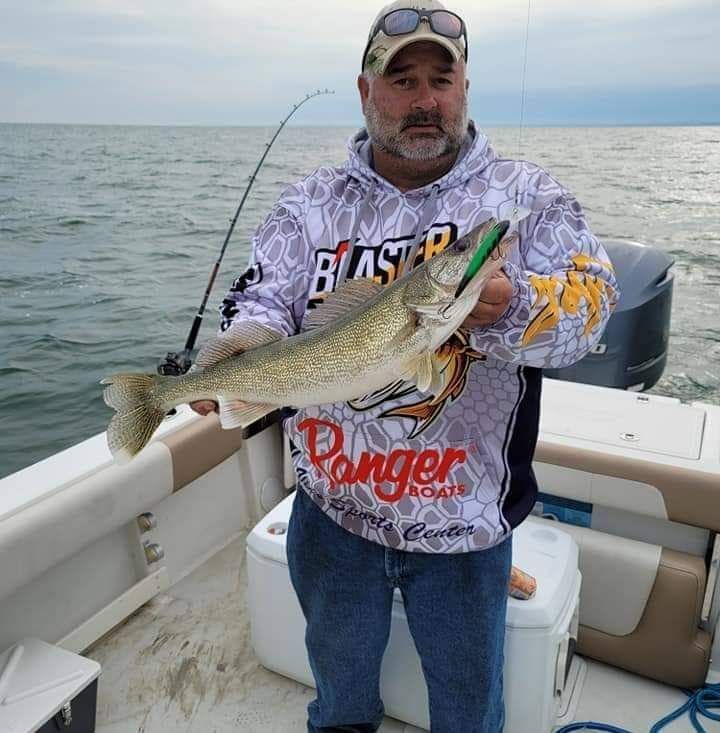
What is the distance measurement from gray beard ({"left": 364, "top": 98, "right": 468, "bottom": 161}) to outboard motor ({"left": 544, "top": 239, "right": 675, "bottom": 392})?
8.93 feet

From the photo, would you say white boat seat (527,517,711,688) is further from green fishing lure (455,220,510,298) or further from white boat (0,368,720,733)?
green fishing lure (455,220,510,298)

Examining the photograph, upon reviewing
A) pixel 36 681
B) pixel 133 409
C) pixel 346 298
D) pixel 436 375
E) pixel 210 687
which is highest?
pixel 346 298

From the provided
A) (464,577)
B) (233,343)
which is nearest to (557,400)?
(464,577)

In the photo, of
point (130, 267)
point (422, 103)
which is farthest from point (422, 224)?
point (130, 267)

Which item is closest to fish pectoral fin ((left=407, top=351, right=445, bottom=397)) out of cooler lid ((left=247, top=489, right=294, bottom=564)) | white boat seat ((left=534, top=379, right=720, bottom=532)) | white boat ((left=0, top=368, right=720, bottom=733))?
cooler lid ((left=247, top=489, right=294, bottom=564))

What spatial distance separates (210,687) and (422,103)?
96.1 inches

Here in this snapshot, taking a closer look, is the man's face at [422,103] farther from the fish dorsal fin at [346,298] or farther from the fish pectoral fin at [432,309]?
the fish pectoral fin at [432,309]

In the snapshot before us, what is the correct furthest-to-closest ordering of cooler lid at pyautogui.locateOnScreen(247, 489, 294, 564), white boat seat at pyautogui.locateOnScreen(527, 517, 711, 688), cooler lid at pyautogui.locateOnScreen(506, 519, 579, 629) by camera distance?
1. white boat seat at pyautogui.locateOnScreen(527, 517, 711, 688)
2. cooler lid at pyautogui.locateOnScreen(247, 489, 294, 564)
3. cooler lid at pyautogui.locateOnScreen(506, 519, 579, 629)

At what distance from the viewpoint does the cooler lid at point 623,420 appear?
2.84m

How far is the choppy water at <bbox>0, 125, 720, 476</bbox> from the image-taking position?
24.9 feet

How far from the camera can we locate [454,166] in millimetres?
1852

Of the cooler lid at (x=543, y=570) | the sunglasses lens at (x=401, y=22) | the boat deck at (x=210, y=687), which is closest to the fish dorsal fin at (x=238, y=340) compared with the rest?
the sunglasses lens at (x=401, y=22)

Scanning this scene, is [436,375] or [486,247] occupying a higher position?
[486,247]

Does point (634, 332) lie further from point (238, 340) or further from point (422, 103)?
point (238, 340)
